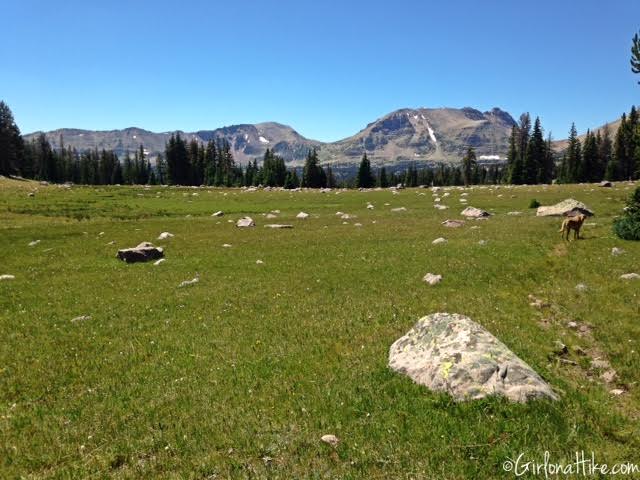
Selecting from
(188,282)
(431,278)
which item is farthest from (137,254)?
(431,278)

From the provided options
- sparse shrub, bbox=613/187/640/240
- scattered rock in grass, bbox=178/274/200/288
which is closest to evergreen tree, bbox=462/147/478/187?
sparse shrub, bbox=613/187/640/240

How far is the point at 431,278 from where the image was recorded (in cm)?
2177

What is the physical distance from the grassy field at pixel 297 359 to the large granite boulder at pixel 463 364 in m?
0.34

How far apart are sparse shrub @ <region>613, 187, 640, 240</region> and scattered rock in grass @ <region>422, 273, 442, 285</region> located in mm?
16554

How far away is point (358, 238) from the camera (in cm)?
3634

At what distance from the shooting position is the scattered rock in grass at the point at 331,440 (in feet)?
29.1

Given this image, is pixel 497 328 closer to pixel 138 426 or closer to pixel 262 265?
pixel 138 426

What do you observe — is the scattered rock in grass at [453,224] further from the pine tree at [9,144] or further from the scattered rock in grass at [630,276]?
the pine tree at [9,144]

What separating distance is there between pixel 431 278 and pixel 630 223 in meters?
17.8

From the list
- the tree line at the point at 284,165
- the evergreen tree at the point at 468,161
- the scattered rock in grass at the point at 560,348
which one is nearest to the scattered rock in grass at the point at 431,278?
the scattered rock in grass at the point at 560,348

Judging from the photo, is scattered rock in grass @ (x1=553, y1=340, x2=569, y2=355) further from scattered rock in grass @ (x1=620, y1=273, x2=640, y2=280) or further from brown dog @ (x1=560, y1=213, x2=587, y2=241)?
brown dog @ (x1=560, y1=213, x2=587, y2=241)

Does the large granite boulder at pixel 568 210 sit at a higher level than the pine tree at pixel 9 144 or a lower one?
lower

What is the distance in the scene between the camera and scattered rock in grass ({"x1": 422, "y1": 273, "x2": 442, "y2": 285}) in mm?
21311

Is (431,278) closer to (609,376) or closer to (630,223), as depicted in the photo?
(609,376)
